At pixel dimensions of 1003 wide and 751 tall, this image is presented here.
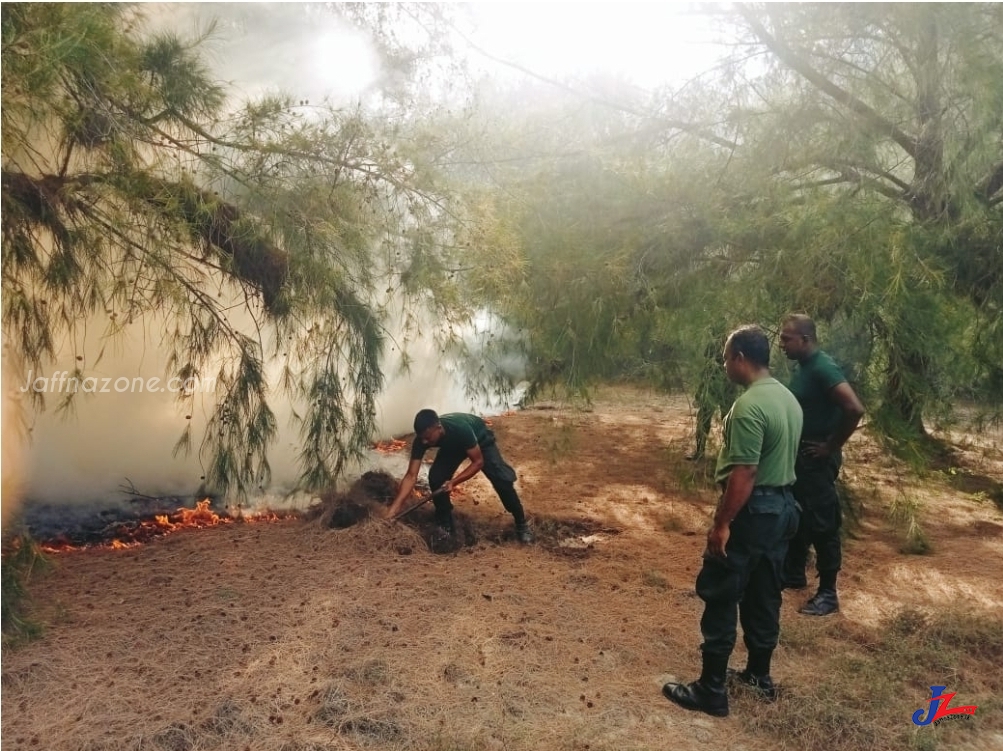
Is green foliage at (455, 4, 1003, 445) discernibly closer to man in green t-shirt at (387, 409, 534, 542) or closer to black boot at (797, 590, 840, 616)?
man in green t-shirt at (387, 409, 534, 542)

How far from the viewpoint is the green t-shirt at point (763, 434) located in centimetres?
289

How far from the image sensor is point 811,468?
410 cm

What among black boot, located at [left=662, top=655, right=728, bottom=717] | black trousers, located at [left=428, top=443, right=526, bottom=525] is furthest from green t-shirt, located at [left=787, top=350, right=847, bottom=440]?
black trousers, located at [left=428, top=443, right=526, bottom=525]

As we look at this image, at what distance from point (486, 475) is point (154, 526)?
2719 mm

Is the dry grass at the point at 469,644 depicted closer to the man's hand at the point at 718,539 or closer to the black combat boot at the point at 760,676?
the black combat boot at the point at 760,676

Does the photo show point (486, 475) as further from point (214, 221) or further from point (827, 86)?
point (827, 86)

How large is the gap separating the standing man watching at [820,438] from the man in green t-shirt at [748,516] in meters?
0.98

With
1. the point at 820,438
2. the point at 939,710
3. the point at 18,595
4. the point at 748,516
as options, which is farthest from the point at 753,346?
the point at 18,595

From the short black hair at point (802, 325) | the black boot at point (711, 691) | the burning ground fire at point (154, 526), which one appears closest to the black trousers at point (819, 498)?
the short black hair at point (802, 325)

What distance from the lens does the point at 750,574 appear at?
3100 millimetres

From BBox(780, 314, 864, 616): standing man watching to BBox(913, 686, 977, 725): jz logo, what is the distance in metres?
0.91

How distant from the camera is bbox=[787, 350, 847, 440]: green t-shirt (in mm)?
3969

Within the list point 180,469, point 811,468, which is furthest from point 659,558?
point 180,469

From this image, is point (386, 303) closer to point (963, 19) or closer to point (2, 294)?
point (2, 294)
